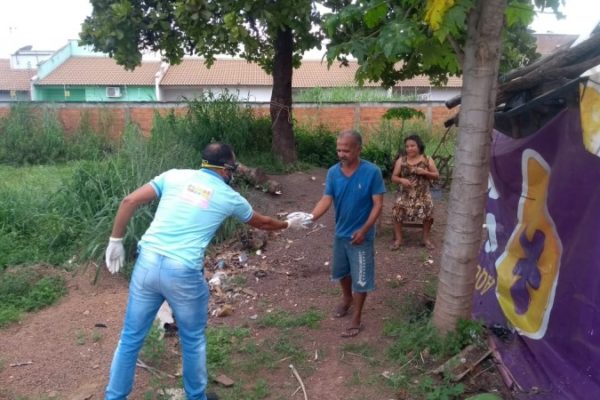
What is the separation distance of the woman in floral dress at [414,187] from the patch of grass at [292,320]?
2.16 m

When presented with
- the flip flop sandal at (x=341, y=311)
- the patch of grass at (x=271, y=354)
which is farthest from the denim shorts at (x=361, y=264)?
the patch of grass at (x=271, y=354)

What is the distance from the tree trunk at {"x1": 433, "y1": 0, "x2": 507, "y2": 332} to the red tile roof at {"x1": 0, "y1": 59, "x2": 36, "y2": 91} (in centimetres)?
4068

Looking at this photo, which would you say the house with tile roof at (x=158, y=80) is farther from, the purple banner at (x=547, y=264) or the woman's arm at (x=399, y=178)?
the purple banner at (x=547, y=264)

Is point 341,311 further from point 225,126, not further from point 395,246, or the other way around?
point 225,126

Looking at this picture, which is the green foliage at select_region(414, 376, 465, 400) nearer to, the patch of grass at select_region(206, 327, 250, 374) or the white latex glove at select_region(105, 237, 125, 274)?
the patch of grass at select_region(206, 327, 250, 374)

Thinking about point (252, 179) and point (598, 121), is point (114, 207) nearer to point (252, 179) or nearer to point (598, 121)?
point (252, 179)

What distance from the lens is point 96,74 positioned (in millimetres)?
38969

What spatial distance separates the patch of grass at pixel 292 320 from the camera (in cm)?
480

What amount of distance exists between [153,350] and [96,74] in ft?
127

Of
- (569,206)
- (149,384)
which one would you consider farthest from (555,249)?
(149,384)

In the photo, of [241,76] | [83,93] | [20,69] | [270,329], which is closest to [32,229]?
[270,329]

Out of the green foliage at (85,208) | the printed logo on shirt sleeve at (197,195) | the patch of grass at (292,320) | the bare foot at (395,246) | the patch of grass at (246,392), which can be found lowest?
the patch of grass at (246,392)

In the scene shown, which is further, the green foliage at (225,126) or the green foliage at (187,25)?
the green foliage at (225,126)

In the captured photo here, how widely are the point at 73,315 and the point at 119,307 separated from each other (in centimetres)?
42
